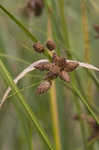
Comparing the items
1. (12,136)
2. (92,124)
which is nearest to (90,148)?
(92,124)

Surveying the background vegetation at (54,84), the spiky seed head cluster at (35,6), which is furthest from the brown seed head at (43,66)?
the spiky seed head cluster at (35,6)

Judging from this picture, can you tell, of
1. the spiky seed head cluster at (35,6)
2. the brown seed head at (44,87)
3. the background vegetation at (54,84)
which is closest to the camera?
the brown seed head at (44,87)

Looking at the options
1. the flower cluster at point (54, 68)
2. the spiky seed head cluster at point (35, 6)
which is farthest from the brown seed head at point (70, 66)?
the spiky seed head cluster at point (35, 6)

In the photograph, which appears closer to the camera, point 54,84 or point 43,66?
point 43,66

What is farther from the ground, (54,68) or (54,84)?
(54,68)

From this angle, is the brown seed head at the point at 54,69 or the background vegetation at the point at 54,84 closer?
the brown seed head at the point at 54,69

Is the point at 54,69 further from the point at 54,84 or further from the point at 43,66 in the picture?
the point at 54,84

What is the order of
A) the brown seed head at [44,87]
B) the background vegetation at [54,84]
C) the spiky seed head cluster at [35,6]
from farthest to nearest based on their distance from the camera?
the spiky seed head cluster at [35,6] → the background vegetation at [54,84] → the brown seed head at [44,87]

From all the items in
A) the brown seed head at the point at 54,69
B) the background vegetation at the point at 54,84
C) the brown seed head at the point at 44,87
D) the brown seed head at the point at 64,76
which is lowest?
the background vegetation at the point at 54,84

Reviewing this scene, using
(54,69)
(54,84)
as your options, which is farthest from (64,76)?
(54,84)

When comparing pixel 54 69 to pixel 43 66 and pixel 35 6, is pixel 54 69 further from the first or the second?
pixel 35 6

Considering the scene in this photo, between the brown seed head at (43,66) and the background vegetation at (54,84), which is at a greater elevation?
the brown seed head at (43,66)

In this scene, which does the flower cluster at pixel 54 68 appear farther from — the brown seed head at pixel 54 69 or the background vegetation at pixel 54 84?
the background vegetation at pixel 54 84

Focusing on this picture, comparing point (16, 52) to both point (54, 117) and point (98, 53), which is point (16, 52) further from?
point (54, 117)
